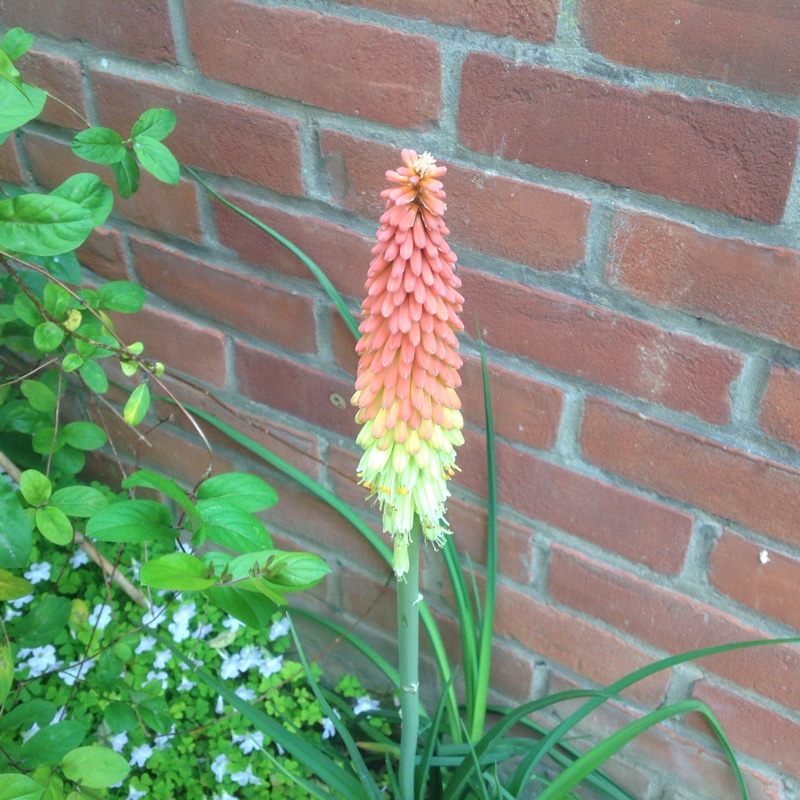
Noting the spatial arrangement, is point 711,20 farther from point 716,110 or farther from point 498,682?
point 498,682

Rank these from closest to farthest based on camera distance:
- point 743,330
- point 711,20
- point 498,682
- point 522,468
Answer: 1. point 711,20
2. point 743,330
3. point 522,468
4. point 498,682

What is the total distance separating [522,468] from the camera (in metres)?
1.00

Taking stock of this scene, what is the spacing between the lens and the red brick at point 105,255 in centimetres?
118

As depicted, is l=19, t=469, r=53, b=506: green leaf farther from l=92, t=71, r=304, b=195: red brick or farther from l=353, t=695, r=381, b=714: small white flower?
l=353, t=695, r=381, b=714: small white flower

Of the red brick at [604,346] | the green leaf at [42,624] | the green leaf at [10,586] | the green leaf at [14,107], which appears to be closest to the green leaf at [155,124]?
the green leaf at [14,107]

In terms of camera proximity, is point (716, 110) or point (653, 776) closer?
point (716, 110)

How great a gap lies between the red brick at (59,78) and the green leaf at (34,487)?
51 cm

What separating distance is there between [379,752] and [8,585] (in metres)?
0.64

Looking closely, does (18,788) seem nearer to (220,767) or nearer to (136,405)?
(136,405)

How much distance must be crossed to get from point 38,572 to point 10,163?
632 mm

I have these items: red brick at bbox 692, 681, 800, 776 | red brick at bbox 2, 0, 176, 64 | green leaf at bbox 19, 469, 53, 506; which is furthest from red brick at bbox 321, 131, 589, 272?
red brick at bbox 692, 681, 800, 776

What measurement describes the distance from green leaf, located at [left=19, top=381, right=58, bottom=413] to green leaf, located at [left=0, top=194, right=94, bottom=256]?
0.91 ft

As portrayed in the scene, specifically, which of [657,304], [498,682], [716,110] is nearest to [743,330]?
[657,304]

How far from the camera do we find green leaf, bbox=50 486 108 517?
33.8 inches
